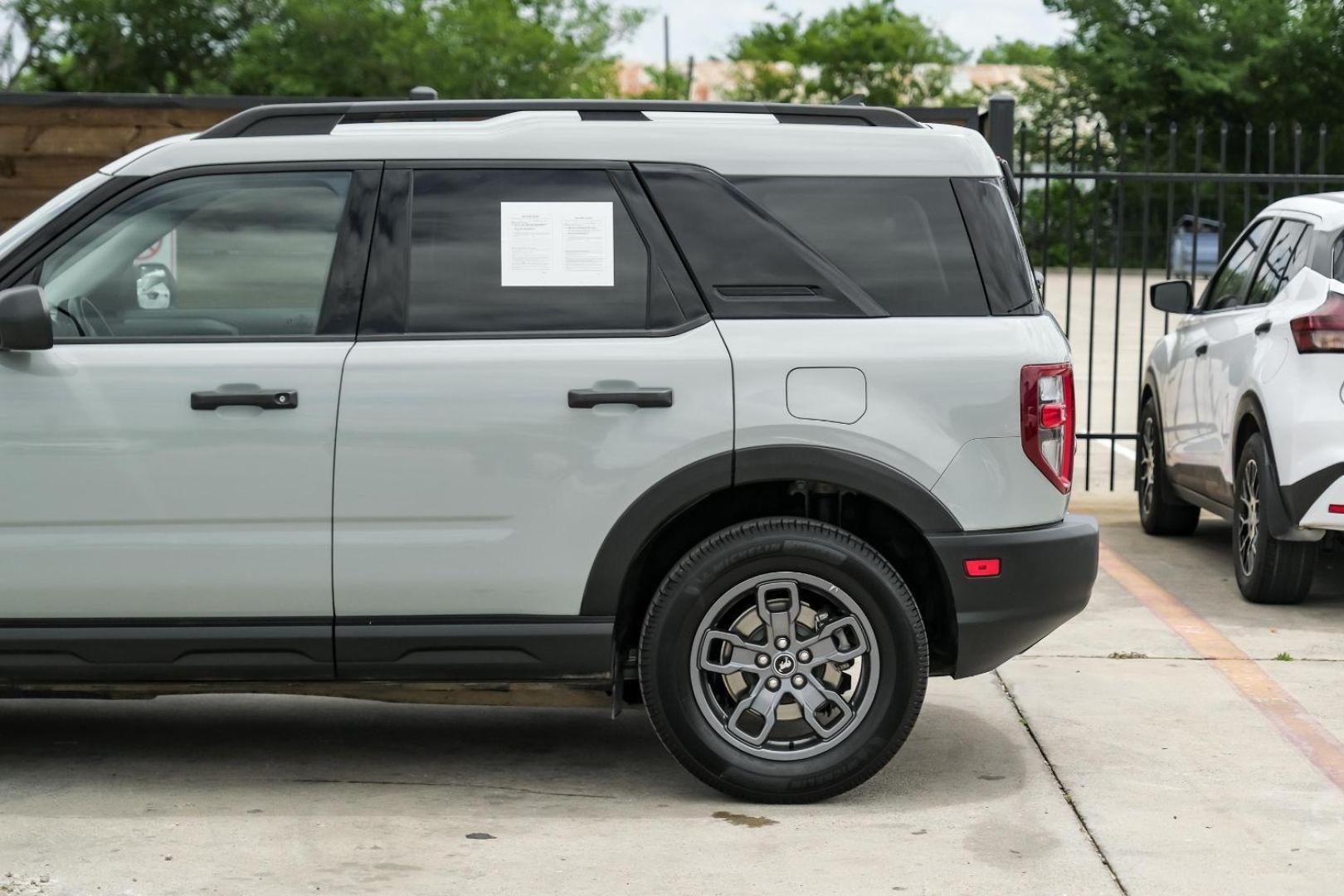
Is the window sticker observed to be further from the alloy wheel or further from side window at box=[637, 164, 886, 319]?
the alloy wheel

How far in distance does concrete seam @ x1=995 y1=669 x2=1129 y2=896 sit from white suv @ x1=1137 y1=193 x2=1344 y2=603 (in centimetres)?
183

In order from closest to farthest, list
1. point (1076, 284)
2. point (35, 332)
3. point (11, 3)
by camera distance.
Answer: point (35, 332), point (1076, 284), point (11, 3)

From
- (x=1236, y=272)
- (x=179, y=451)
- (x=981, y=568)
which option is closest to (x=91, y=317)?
(x=179, y=451)

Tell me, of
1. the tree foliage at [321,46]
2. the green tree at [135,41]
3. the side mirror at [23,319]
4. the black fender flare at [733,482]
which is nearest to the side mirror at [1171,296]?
the black fender flare at [733,482]

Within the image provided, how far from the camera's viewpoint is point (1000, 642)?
16.5 ft

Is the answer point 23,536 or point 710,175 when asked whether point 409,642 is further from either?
point 710,175

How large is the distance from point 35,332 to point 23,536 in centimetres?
56

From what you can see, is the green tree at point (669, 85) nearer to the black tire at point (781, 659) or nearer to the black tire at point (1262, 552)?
the black tire at point (1262, 552)

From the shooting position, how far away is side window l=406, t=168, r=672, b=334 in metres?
4.96

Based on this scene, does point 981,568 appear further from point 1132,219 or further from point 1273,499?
point 1132,219

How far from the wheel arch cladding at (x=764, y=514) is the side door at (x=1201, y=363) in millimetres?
3917

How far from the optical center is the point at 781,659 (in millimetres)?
5004

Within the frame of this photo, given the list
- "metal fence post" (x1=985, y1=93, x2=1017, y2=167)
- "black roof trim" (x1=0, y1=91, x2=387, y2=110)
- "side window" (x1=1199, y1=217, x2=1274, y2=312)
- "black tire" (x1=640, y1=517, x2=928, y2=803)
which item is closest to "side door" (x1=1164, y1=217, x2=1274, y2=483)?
"side window" (x1=1199, y1=217, x2=1274, y2=312)

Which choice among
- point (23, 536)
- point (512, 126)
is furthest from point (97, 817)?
point (512, 126)
